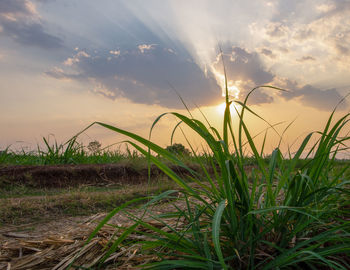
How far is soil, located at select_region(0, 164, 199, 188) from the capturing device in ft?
19.3

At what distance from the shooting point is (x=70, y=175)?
20.3ft

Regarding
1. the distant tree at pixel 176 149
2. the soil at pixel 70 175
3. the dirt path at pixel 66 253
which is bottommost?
the dirt path at pixel 66 253

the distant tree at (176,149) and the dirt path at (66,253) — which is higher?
the distant tree at (176,149)

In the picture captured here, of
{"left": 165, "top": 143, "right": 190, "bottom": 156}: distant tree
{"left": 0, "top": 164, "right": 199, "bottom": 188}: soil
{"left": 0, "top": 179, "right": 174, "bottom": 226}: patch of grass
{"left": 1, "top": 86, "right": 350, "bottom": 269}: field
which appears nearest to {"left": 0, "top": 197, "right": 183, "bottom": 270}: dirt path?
{"left": 1, "top": 86, "right": 350, "bottom": 269}: field

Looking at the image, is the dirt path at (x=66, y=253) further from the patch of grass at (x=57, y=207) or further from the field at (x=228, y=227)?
the patch of grass at (x=57, y=207)

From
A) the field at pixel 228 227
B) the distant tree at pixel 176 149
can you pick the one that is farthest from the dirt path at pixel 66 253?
the distant tree at pixel 176 149

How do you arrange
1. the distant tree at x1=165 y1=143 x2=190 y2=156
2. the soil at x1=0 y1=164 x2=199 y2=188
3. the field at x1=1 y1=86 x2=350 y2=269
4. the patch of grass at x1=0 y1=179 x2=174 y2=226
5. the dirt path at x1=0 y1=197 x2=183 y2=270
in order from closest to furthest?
1. the field at x1=1 y1=86 x2=350 y2=269
2. the dirt path at x1=0 y1=197 x2=183 y2=270
3. the distant tree at x1=165 y1=143 x2=190 y2=156
4. the patch of grass at x1=0 y1=179 x2=174 y2=226
5. the soil at x1=0 y1=164 x2=199 y2=188

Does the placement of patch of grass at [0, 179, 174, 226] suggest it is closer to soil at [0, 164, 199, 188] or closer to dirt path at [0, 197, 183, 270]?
dirt path at [0, 197, 183, 270]

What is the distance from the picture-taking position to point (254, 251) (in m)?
1.41

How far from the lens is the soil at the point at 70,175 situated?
232 inches

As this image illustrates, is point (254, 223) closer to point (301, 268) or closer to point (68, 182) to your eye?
point (301, 268)

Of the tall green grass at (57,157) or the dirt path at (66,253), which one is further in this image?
the tall green grass at (57,157)

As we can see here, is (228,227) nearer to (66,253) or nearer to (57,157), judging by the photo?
(66,253)

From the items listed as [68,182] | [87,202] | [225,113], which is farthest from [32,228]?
[68,182]
